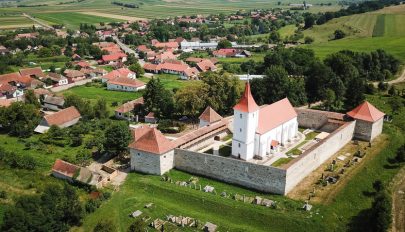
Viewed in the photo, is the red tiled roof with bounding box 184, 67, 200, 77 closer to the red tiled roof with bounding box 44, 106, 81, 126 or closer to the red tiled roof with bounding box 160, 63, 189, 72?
the red tiled roof with bounding box 160, 63, 189, 72

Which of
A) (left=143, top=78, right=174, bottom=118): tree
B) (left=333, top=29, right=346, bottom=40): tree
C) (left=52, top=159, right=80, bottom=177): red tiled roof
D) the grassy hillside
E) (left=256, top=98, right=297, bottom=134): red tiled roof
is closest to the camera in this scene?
(left=52, top=159, right=80, bottom=177): red tiled roof

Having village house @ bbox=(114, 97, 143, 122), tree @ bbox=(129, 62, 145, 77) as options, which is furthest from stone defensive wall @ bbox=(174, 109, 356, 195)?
tree @ bbox=(129, 62, 145, 77)

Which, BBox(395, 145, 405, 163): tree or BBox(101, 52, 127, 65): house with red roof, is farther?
BBox(101, 52, 127, 65): house with red roof

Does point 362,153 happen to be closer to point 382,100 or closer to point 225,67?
point 382,100

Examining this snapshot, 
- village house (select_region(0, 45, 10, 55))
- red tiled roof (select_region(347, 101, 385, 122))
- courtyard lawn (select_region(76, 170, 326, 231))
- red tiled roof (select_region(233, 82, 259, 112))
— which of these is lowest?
courtyard lawn (select_region(76, 170, 326, 231))

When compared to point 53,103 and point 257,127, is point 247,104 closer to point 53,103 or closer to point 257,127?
point 257,127

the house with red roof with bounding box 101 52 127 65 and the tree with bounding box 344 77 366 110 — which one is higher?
the tree with bounding box 344 77 366 110

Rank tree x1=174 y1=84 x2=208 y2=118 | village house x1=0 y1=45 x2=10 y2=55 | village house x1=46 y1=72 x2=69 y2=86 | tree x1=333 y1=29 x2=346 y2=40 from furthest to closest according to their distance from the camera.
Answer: tree x1=333 y1=29 x2=346 y2=40 < village house x1=0 y1=45 x2=10 y2=55 < village house x1=46 y1=72 x2=69 y2=86 < tree x1=174 y1=84 x2=208 y2=118
